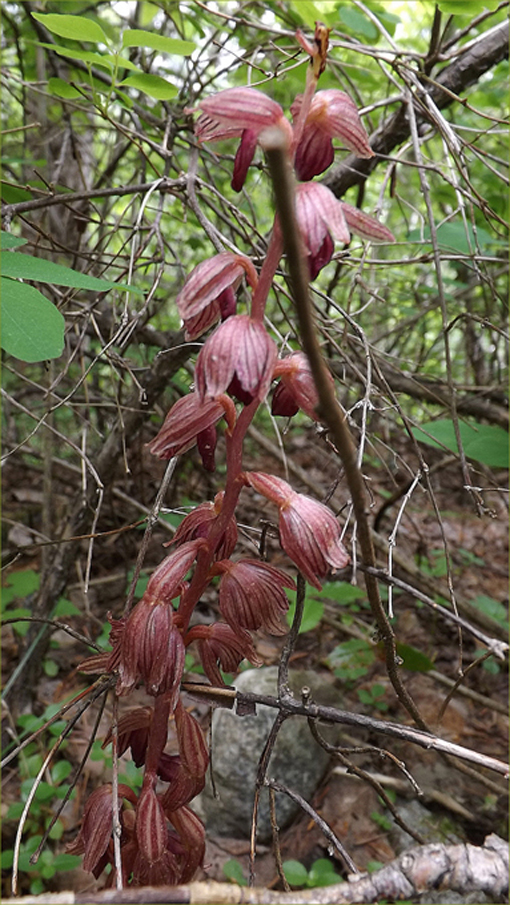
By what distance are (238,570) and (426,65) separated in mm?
1605

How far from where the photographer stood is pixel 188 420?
34.2 inches

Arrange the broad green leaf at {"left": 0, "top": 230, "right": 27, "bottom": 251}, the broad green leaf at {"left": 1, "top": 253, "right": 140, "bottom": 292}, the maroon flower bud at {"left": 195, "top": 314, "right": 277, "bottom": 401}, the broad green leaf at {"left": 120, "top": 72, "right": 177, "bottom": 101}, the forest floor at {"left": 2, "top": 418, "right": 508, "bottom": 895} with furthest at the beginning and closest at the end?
the forest floor at {"left": 2, "top": 418, "right": 508, "bottom": 895} < the broad green leaf at {"left": 120, "top": 72, "right": 177, "bottom": 101} < the broad green leaf at {"left": 0, "top": 230, "right": 27, "bottom": 251} < the broad green leaf at {"left": 1, "top": 253, "right": 140, "bottom": 292} < the maroon flower bud at {"left": 195, "top": 314, "right": 277, "bottom": 401}

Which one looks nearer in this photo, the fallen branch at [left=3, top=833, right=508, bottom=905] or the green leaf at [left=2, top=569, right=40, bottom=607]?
the fallen branch at [left=3, top=833, right=508, bottom=905]

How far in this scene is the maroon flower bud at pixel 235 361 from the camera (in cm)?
74

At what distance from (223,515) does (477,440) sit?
1060 mm

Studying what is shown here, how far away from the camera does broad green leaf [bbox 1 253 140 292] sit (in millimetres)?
1096

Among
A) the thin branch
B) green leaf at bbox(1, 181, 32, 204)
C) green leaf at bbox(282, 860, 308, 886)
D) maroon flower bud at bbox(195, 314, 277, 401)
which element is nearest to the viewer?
the thin branch

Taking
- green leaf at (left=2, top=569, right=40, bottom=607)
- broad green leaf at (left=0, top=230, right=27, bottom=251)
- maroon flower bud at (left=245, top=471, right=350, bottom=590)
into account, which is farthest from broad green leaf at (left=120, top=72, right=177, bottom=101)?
green leaf at (left=2, top=569, right=40, bottom=607)

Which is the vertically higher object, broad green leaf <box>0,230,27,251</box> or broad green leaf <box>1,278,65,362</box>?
broad green leaf <box>0,230,27,251</box>

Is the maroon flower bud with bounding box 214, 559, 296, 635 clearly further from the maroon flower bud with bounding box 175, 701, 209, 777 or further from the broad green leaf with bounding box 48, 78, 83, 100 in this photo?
the broad green leaf with bounding box 48, 78, 83, 100

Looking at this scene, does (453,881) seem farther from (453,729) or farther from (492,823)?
(453,729)

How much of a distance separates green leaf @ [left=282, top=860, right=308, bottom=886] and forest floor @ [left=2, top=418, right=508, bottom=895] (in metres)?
0.17

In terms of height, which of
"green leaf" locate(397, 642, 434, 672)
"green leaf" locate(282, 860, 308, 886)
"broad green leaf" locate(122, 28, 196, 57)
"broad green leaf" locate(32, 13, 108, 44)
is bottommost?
"green leaf" locate(282, 860, 308, 886)

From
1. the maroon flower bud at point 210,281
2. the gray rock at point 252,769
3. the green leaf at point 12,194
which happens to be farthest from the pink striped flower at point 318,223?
the gray rock at point 252,769
